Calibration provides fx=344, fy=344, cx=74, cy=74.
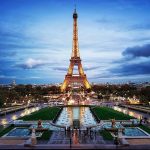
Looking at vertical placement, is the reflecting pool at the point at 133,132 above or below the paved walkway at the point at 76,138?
above

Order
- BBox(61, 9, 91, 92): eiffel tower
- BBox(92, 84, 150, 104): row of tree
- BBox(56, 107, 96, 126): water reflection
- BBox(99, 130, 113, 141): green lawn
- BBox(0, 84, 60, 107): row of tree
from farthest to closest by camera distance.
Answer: BBox(61, 9, 91, 92): eiffel tower, BBox(92, 84, 150, 104): row of tree, BBox(0, 84, 60, 107): row of tree, BBox(56, 107, 96, 126): water reflection, BBox(99, 130, 113, 141): green lawn

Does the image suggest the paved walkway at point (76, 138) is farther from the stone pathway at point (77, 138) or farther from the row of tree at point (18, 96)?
the row of tree at point (18, 96)

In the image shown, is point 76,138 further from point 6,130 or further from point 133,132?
point 6,130

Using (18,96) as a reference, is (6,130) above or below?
below

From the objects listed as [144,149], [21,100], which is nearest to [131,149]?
[144,149]

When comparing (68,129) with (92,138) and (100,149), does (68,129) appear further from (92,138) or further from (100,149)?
(100,149)

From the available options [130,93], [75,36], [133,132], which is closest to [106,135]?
[133,132]

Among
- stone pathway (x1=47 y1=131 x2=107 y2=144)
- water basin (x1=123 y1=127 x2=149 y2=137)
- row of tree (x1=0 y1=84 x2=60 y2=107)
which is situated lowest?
stone pathway (x1=47 y1=131 x2=107 y2=144)

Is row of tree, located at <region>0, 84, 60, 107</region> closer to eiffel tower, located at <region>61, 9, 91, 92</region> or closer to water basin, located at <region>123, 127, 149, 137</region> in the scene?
eiffel tower, located at <region>61, 9, 91, 92</region>

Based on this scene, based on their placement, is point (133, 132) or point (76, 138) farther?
point (133, 132)

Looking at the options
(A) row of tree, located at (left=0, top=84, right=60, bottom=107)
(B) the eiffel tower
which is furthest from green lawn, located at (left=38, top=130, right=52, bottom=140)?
(B) the eiffel tower

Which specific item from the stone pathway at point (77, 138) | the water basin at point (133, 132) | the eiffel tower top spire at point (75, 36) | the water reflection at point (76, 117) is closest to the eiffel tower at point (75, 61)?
the eiffel tower top spire at point (75, 36)
